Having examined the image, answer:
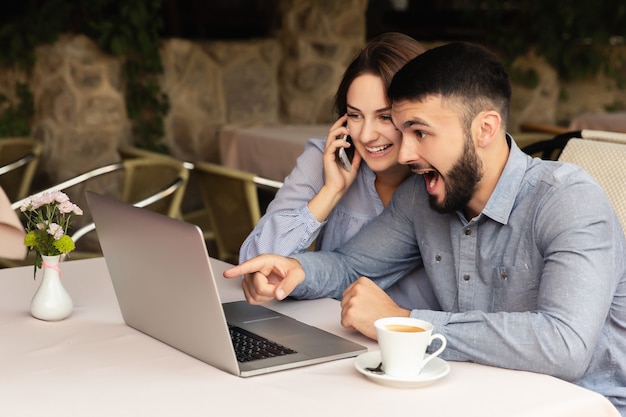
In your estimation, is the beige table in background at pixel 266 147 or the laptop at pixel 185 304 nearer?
the laptop at pixel 185 304

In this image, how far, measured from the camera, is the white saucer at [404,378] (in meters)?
1.46

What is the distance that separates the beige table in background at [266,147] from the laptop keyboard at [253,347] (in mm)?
2834

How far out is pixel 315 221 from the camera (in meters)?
2.36

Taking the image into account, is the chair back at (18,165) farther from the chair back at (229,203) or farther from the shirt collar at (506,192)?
the shirt collar at (506,192)

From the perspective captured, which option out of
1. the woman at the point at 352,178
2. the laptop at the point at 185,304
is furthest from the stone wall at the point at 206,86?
the laptop at the point at 185,304

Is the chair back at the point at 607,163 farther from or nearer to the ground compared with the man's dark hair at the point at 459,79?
nearer to the ground

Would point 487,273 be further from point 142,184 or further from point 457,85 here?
point 142,184

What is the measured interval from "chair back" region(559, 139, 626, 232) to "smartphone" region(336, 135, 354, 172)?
0.52m

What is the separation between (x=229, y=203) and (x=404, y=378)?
93.9 inches

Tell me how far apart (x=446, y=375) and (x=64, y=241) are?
2.65 feet

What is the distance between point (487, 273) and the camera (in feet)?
6.30

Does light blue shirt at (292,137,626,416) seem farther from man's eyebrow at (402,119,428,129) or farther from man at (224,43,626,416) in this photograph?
man's eyebrow at (402,119,428,129)

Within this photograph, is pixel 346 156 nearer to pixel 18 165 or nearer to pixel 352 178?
pixel 352 178

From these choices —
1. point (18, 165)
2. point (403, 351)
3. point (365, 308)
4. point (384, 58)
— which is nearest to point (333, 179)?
point (384, 58)
